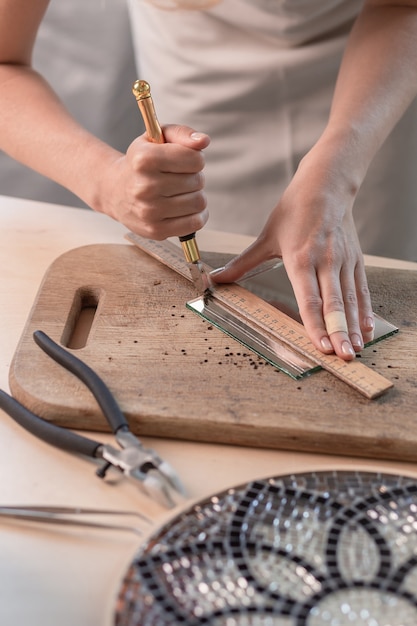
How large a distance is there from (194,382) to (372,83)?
64cm

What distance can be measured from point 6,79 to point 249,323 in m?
0.67

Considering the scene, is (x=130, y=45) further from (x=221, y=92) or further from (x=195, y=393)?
(x=195, y=393)

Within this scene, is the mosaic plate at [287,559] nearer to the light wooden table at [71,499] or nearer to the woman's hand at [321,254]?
the light wooden table at [71,499]

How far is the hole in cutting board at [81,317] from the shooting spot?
1185 mm

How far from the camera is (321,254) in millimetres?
1218

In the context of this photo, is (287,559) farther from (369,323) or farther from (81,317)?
(81,317)

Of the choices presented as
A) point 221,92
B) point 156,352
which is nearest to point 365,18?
point 221,92

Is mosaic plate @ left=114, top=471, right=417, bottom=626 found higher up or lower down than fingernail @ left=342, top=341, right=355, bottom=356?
higher up

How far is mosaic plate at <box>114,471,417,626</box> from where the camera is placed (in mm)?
740

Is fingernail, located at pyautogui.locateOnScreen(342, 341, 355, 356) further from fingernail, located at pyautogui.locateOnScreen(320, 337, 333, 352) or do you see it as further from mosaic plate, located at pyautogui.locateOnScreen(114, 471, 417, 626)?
mosaic plate, located at pyautogui.locateOnScreen(114, 471, 417, 626)

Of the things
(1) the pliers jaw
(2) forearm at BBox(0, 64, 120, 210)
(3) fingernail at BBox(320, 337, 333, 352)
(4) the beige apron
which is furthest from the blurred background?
(1) the pliers jaw

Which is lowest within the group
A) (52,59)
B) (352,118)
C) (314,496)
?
(52,59)

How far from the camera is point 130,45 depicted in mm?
2168

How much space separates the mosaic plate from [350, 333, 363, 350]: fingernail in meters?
0.26
